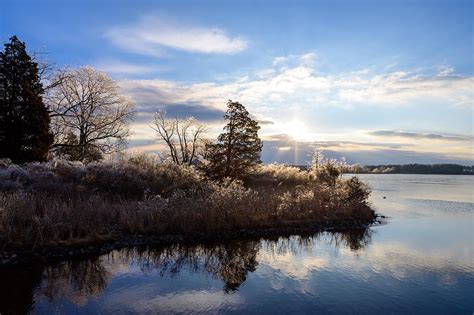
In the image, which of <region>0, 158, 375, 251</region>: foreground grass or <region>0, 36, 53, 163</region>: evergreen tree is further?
<region>0, 36, 53, 163</region>: evergreen tree

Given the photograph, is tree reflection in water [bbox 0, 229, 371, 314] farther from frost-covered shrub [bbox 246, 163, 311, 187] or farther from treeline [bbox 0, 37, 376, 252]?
frost-covered shrub [bbox 246, 163, 311, 187]

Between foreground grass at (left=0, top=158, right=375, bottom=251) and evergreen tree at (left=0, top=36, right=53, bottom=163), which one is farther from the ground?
evergreen tree at (left=0, top=36, right=53, bottom=163)

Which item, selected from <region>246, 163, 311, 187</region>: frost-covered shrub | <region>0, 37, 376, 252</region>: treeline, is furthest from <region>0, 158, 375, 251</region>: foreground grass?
<region>246, 163, 311, 187</region>: frost-covered shrub

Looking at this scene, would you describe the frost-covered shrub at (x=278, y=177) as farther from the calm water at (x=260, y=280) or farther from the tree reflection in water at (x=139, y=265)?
the calm water at (x=260, y=280)

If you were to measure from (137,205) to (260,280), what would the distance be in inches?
312

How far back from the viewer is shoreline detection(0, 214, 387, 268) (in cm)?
1277

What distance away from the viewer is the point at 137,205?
1784cm

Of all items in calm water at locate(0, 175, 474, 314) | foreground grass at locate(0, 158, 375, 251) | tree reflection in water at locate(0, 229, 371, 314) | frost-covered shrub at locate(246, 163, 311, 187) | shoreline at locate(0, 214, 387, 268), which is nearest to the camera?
calm water at locate(0, 175, 474, 314)

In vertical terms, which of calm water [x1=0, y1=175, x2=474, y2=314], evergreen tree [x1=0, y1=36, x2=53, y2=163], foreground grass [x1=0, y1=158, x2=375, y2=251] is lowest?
calm water [x1=0, y1=175, x2=474, y2=314]

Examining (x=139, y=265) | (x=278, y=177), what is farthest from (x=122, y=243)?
(x=278, y=177)

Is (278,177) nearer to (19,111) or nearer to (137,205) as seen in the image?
(137,205)

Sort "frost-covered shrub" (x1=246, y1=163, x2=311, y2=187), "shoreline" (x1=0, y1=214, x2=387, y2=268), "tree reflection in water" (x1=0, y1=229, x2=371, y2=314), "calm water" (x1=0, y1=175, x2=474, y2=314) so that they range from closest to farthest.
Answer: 1. "calm water" (x1=0, y1=175, x2=474, y2=314)
2. "tree reflection in water" (x1=0, y1=229, x2=371, y2=314)
3. "shoreline" (x1=0, y1=214, x2=387, y2=268)
4. "frost-covered shrub" (x1=246, y1=163, x2=311, y2=187)

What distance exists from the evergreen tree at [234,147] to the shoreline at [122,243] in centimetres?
927

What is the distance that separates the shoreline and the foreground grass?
204mm
